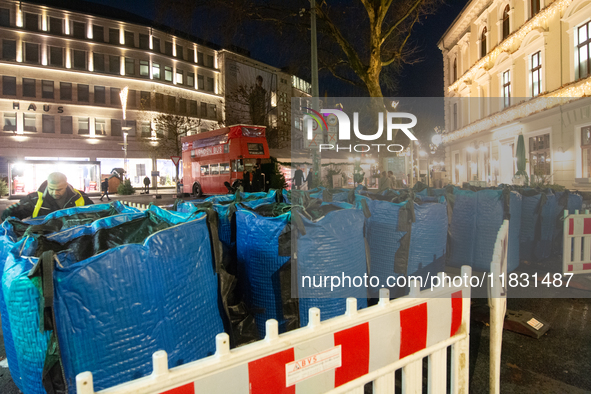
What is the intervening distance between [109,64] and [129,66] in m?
2.07

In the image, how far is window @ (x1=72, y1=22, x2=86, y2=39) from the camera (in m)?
38.2

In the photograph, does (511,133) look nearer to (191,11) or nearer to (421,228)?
(191,11)

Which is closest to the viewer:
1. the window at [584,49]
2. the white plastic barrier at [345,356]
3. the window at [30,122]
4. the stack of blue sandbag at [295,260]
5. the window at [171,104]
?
the white plastic barrier at [345,356]

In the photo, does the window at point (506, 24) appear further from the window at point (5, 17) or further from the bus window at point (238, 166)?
the window at point (5, 17)

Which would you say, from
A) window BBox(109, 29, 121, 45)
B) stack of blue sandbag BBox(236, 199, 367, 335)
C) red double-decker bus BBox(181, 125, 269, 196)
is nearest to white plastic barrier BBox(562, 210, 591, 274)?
stack of blue sandbag BBox(236, 199, 367, 335)

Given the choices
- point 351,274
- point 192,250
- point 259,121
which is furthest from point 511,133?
point 259,121

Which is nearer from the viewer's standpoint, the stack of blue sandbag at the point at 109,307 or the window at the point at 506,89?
the stack of blue sandbag at the point at 109,307

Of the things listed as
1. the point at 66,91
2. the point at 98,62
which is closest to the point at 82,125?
the point at 66,91

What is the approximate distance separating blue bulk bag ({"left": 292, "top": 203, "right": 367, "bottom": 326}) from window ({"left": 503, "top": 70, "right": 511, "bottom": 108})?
20746mm

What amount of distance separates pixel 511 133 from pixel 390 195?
17096 millimetres

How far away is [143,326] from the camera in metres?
2.09

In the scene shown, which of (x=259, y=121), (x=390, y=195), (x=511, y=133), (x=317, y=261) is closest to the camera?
(x=317, y=261)

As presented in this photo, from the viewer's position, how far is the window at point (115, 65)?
131 feet

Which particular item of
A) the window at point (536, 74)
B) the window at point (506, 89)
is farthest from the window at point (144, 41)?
the window at point (536, 74)
